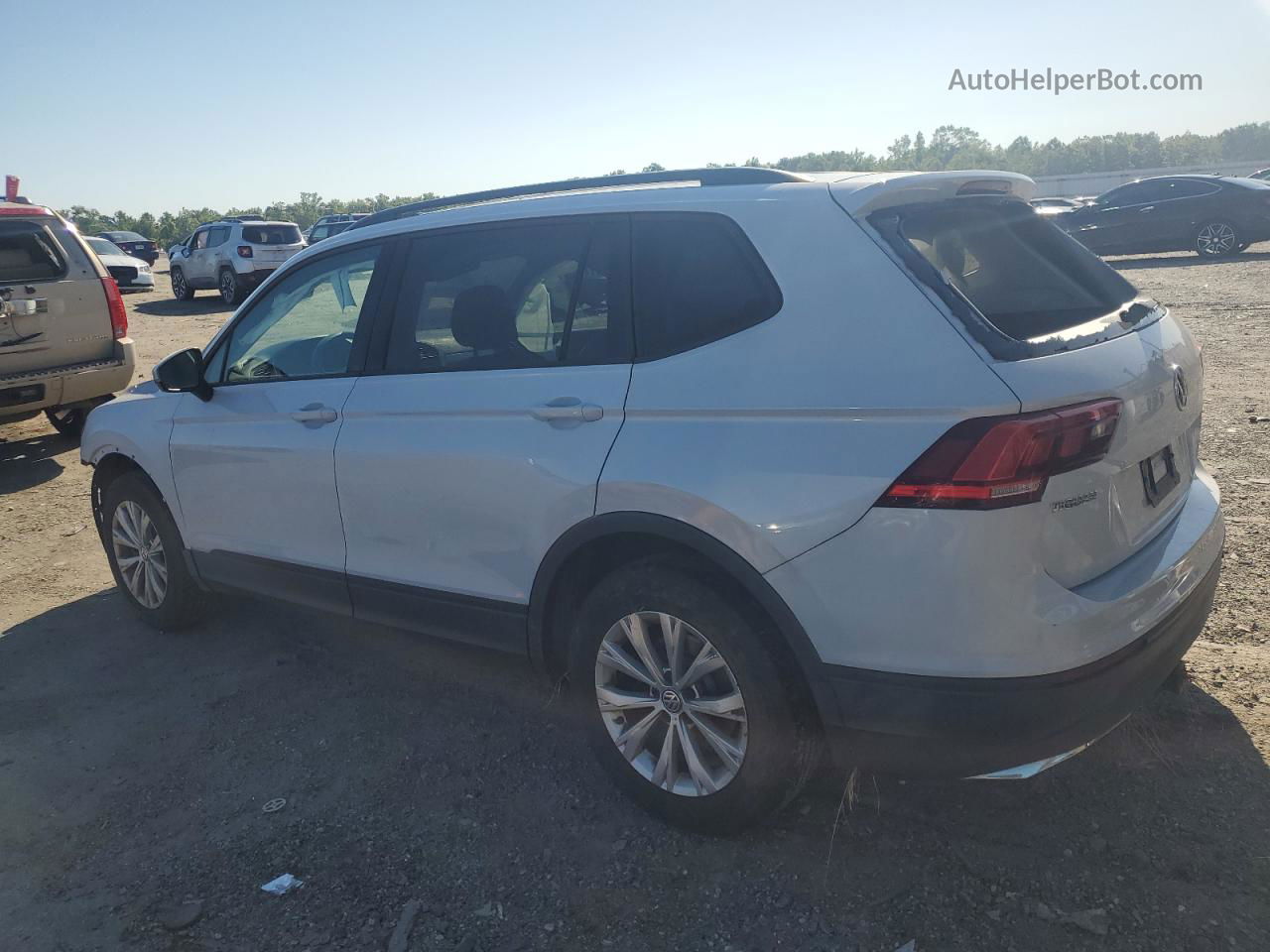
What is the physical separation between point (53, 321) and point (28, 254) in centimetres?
59

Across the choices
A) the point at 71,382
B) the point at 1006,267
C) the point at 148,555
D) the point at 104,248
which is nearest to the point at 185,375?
the point at 148,555

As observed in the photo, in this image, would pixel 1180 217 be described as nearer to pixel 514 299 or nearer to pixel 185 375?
pixel 514 299

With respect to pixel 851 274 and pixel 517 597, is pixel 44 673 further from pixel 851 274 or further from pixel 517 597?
pixel 851 274

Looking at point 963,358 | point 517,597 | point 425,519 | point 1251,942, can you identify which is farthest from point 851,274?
point 1251,942

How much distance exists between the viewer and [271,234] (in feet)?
72.9

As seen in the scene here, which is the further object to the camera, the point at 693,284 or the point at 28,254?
the point at 28,254

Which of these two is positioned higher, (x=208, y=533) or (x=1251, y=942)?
(x=208, y=533)

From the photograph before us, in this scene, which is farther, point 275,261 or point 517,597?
point 275,261

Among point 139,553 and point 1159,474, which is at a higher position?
point 1159,474

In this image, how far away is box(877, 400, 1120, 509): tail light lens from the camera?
2.28 m

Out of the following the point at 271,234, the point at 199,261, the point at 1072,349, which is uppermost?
the point at 271,234

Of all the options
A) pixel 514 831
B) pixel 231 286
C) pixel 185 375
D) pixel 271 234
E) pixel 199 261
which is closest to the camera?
pixel 514 831

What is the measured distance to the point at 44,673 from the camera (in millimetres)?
4508

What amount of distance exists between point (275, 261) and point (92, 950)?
21617 millimetres
